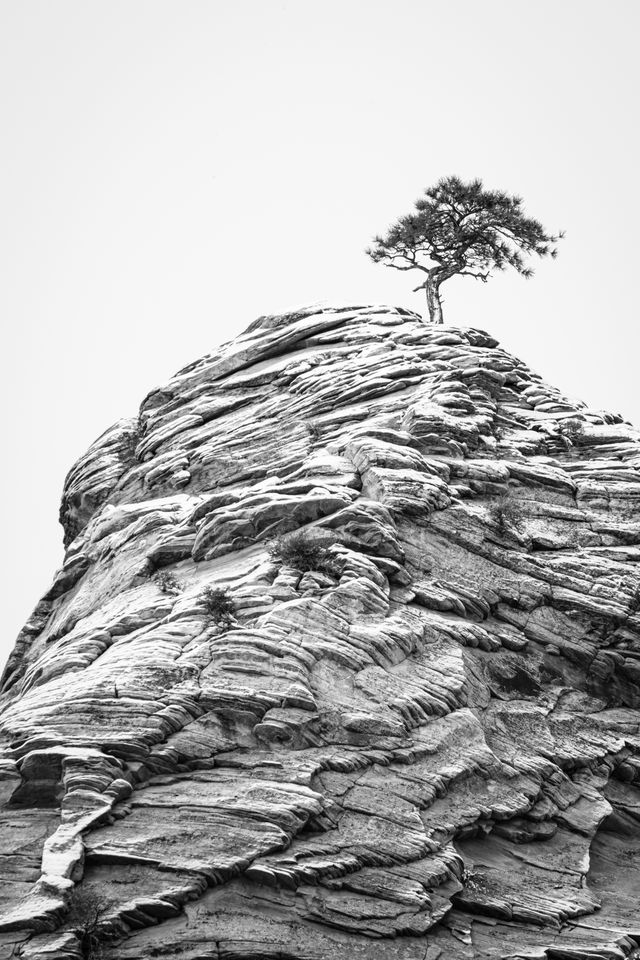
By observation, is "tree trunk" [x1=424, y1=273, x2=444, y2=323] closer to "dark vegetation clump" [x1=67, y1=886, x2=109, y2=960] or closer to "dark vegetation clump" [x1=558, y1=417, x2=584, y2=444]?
"dark vegetation clump" [x1=558, y1=417, x2=584, y2=444]

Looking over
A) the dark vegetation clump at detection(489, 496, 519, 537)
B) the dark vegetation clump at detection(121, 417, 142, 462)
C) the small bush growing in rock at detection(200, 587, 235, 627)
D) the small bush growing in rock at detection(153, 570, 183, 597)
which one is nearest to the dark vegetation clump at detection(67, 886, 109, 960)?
the small bush growing in rock at detection(200, 587, 235, 627)

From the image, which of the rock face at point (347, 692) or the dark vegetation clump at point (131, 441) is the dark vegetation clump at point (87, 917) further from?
the dark vegetation clump at point (131, 441)

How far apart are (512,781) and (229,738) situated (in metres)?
7.95

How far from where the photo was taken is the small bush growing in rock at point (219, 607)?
24.2 m

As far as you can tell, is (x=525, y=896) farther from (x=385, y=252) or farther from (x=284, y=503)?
(x=385, y=252)

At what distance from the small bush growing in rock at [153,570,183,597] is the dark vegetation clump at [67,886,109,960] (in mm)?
10431

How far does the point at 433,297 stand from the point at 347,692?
32251 mm

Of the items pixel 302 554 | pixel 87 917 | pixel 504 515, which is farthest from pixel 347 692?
pixel 504 515

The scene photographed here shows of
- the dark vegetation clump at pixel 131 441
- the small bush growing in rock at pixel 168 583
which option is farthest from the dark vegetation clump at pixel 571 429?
the dark vegetation clump at pixel 131 441

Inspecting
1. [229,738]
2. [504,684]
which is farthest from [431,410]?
[229,738]

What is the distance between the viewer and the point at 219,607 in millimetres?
24547

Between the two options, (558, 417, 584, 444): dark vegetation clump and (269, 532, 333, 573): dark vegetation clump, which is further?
(558, 417, 584, 444): dark vegetation clump

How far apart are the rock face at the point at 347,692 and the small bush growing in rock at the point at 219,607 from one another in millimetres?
131

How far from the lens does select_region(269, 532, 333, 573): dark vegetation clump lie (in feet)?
85.6
